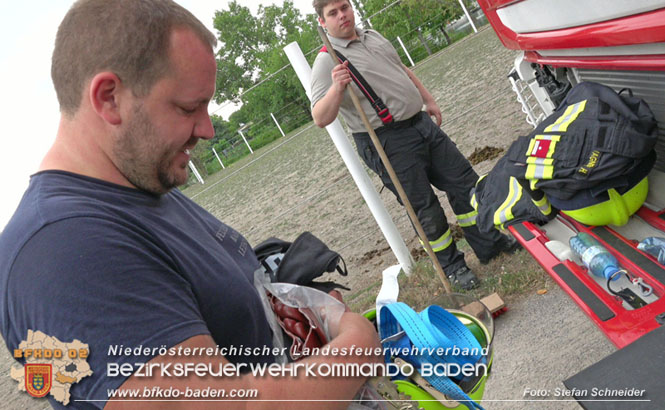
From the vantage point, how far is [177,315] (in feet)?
3.29

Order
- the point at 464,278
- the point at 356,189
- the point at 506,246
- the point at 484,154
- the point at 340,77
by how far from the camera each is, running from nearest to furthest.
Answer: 1. the point at 340,77
2. the point at 464,278
3. the point at 506,246
4. the point at 484,154
5. the point at 356,189

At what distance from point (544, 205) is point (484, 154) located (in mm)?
3630

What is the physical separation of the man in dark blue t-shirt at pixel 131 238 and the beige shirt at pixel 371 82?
2310mm

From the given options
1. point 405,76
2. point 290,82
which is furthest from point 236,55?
point 405,76

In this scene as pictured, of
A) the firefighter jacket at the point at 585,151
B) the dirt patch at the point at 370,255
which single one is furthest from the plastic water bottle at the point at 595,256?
the dirt patch at the point at 370,255

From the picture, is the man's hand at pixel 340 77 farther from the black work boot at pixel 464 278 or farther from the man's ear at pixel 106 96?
the man's ear at pixel 106 96

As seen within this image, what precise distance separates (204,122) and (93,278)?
50 cm

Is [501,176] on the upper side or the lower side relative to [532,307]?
upper

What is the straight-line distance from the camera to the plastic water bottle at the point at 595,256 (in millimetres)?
1974

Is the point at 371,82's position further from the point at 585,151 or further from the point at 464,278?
the point at 585,151

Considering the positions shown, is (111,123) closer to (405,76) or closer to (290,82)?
(405,76)

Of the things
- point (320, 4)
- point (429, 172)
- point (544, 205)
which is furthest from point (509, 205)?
point (320, 4)

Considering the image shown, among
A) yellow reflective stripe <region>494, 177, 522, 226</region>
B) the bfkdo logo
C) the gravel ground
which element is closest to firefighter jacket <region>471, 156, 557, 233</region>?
yellow reflective stripe <region>494, 177, 522, 226</region>

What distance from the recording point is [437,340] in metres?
1.43
